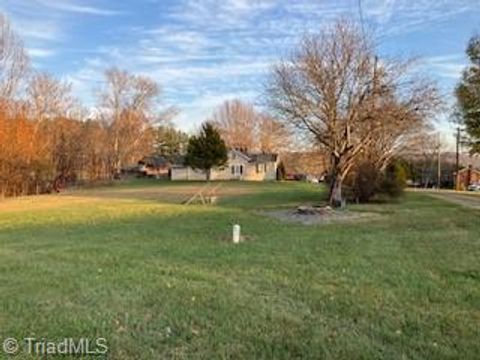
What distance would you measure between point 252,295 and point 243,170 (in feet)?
233

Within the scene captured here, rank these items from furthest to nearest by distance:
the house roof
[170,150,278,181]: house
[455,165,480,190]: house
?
1. the house roof
2. [455,165,480,190]: house
3. [170,150,278,181]: house

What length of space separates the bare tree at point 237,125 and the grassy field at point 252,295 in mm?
76064

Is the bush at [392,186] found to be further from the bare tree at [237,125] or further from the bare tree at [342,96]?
the bare tree at [237,125]

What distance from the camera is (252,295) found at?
661cm

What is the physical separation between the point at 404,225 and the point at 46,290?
1136 cm

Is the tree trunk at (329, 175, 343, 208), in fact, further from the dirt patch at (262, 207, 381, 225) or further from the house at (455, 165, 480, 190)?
the house at (455, 165, 480, 190)

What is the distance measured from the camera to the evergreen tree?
216 feet

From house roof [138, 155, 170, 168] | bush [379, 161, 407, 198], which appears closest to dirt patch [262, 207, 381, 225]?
bush [379, 161, 407, 198]

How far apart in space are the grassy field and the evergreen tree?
5313cm

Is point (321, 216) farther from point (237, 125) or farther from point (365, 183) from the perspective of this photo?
point (237, 125)

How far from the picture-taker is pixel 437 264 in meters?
8.85

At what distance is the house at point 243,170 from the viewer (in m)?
76.9

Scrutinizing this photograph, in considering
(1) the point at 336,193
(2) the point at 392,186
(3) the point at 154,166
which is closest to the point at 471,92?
(2) the point at 392,186

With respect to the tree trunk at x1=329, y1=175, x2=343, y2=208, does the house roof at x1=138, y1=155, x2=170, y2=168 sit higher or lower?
higher
